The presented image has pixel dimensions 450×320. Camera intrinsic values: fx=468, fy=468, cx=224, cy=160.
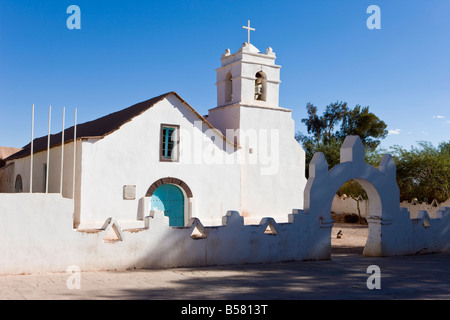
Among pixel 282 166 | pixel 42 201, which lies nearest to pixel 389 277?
pixel 42 201

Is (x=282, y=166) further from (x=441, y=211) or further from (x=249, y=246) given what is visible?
(x=249, y=246)

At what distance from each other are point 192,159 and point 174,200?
5.54ft

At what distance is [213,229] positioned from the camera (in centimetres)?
1055

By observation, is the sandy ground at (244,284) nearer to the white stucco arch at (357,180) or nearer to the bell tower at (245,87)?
the white stucco arch at (357,180)

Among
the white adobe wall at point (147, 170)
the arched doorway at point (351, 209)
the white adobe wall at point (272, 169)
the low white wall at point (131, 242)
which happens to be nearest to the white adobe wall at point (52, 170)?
the white adobe wall at point (147, 170)

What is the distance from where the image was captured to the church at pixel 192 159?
16.1m

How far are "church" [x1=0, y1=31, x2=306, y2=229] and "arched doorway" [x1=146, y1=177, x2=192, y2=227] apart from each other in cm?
4

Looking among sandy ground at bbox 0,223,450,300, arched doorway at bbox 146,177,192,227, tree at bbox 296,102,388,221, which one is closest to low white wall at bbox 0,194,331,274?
sandy ground at bbox 0,223,450,300

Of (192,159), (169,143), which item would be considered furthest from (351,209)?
(169,143)

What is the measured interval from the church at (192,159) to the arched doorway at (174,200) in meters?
0.04

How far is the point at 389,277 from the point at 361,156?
4.17 m

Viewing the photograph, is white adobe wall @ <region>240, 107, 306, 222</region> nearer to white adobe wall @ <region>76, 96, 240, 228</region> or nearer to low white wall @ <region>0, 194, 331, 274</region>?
white adobe wall @ <region>76, 96, 240, 228</region>

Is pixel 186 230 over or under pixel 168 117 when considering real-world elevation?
under
